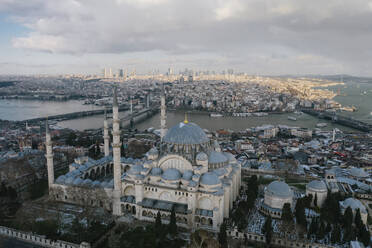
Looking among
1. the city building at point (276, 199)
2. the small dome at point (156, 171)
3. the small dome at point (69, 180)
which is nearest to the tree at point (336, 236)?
the city building at point (276, 199)

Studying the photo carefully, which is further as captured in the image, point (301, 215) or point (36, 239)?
point (301, 215)

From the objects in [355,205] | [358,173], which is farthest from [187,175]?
[358,173]

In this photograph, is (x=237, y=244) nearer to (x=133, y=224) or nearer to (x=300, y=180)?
(x=133, y=224)

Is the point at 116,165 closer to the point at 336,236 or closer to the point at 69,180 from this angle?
the point at 69,180

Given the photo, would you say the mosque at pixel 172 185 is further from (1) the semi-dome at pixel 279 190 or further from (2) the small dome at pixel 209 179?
(1) the semi-dome at pixel 279 190

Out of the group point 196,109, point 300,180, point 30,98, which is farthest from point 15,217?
point 30,98

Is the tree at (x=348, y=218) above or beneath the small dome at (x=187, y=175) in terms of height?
beneath

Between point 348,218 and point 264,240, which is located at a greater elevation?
point 348,218

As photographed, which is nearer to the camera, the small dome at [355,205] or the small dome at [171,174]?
the small dome at [355,205]
